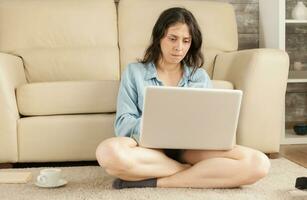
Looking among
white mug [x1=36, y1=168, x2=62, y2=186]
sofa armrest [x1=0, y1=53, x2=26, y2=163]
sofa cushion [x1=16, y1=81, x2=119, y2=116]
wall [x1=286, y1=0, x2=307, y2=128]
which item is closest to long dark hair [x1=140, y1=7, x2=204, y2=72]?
sofa cushion [x1=16, y1=81, x2=119, y2=116]

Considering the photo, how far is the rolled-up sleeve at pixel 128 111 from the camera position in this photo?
171cm

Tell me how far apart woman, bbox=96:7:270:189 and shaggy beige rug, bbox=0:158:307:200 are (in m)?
0.04

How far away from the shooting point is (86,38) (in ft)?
9.08

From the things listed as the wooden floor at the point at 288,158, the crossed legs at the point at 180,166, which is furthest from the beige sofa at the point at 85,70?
the crossed legs at the point at 180,166

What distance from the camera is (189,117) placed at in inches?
58.1

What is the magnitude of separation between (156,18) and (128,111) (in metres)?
1.22

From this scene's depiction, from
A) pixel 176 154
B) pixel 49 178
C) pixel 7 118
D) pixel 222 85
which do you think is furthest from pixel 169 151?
pixel 7 118

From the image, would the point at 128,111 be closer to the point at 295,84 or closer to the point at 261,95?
the point at 261,95

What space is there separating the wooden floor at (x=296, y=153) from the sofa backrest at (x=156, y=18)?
0.62m

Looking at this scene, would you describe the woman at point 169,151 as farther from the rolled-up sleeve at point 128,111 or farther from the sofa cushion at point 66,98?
the sofa cushion at point 66,98

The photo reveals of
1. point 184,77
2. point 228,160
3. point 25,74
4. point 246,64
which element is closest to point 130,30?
point 25,74

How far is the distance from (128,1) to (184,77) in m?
1.15

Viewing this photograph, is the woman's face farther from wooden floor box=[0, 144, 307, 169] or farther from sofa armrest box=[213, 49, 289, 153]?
wooden floor box=[0, 144, 307, 169]

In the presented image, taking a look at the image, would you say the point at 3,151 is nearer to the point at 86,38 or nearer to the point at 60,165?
the point at 60,165
